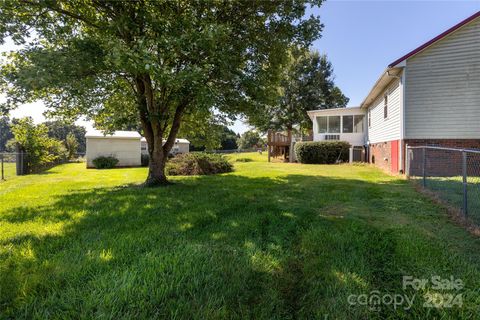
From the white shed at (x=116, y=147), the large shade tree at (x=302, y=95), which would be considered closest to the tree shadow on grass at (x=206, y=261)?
the white shed at (x=116, y=147)

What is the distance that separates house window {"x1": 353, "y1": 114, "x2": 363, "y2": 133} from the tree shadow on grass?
16.0m

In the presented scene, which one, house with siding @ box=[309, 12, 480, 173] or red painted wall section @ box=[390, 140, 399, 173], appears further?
red painted wall section @ box=[390, 140, 399, 173]

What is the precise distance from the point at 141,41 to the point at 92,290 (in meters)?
4.89

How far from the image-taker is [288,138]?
2325 cm

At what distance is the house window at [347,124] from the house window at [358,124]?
23 centimetres

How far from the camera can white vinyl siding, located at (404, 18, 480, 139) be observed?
376 inches

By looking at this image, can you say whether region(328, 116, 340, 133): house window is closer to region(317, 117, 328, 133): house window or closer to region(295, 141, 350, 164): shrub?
region(317, 117, 328, 133): house window

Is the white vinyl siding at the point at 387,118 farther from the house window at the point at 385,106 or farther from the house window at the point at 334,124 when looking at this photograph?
the house window at the point at 334,124

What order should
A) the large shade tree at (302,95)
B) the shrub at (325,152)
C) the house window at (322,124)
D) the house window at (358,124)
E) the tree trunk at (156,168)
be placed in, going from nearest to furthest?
the tree trunk at (156,168)
the shrub at (325,152)
the house window at (358,124)
the house window at (322,124)
the large shade tree at (302,95)

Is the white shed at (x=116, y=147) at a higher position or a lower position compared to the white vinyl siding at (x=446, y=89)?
lower

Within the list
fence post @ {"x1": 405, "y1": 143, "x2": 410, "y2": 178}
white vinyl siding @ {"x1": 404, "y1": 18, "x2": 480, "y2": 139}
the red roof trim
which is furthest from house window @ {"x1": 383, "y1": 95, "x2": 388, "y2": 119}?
fence post @ {"x1": 405, "y1": 143, "x2": 410, "y2": 178}

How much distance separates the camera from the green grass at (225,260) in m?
2.11

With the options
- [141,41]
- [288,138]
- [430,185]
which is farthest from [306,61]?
[141,41]

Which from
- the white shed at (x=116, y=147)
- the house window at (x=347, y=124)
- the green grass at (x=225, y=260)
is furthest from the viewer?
the house window at (x=347, y=124)
